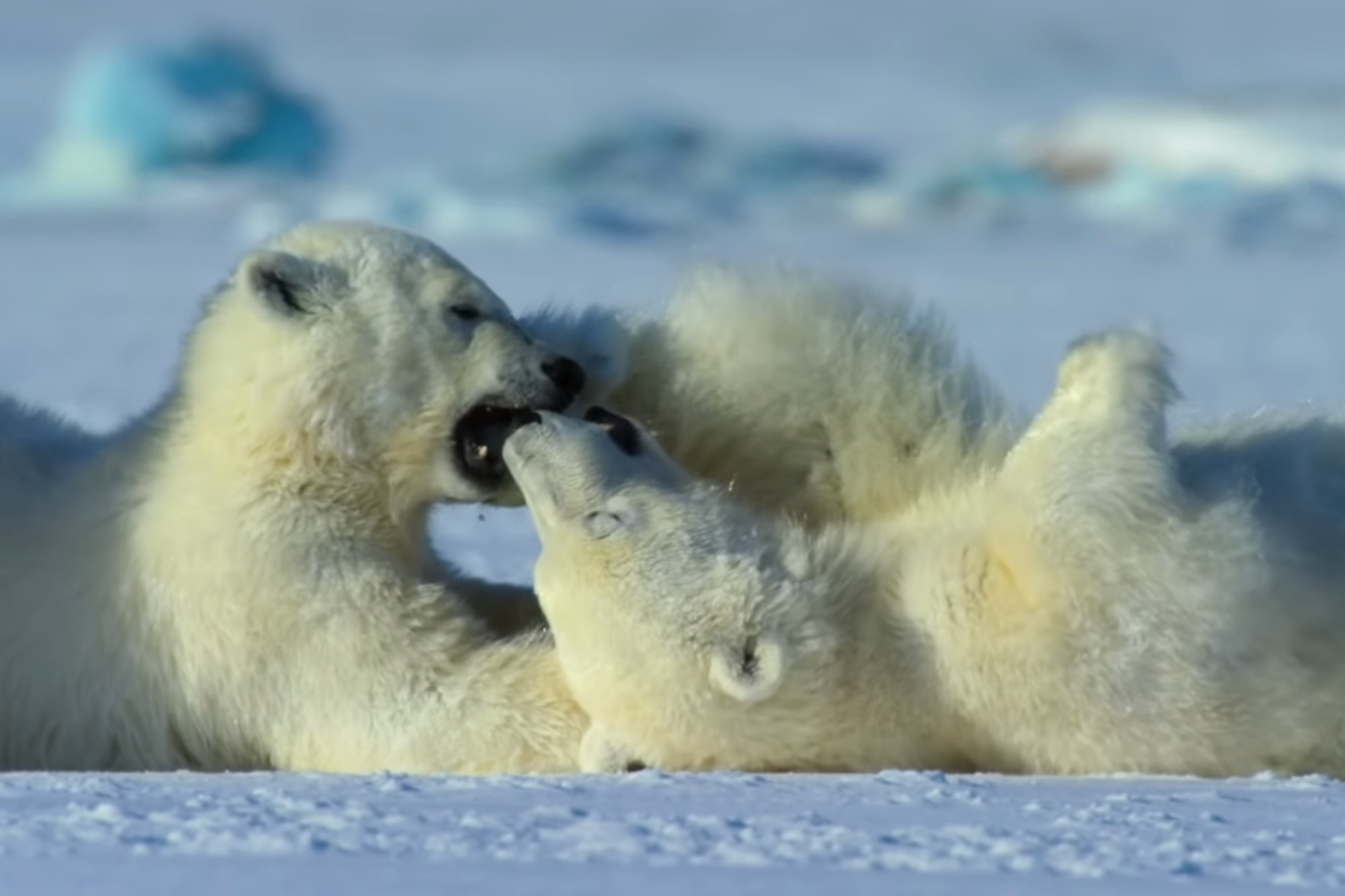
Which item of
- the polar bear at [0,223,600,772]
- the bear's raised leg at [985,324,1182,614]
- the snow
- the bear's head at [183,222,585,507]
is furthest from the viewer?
the bear's head at [183,222,585,507]

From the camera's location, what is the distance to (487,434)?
2.94m

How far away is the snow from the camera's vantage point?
191cm

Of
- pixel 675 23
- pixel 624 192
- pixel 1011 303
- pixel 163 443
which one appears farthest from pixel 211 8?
pixel 163 443

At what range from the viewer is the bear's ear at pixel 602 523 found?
258cm

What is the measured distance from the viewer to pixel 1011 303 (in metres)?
10.1

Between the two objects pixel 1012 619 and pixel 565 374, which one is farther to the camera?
pixel 565 374

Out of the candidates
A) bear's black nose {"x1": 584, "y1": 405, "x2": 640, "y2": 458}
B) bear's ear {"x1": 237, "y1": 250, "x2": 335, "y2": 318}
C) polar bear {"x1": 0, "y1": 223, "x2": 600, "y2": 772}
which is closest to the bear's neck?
polar bear {"x1": 0, "y1": 223, "x2": 600, "y2": 772}

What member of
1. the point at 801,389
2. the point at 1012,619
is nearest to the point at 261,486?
the point at 801,389

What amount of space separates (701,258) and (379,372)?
Result: 20.5 inches

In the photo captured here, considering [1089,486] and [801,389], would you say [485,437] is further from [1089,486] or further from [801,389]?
[1089,486]

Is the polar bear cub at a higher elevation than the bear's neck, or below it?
below

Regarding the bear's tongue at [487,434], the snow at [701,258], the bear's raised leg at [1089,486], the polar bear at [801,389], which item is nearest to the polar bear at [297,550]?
the bear's tongue at [487,434]

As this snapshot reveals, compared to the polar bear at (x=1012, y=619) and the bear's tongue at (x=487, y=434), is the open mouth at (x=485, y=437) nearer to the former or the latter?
the bear's tongue at (x=487, y=434)

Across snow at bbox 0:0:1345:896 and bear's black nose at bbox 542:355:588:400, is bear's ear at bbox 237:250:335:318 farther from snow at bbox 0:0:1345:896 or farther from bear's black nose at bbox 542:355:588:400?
snow at bbox 0:0:1345:896
